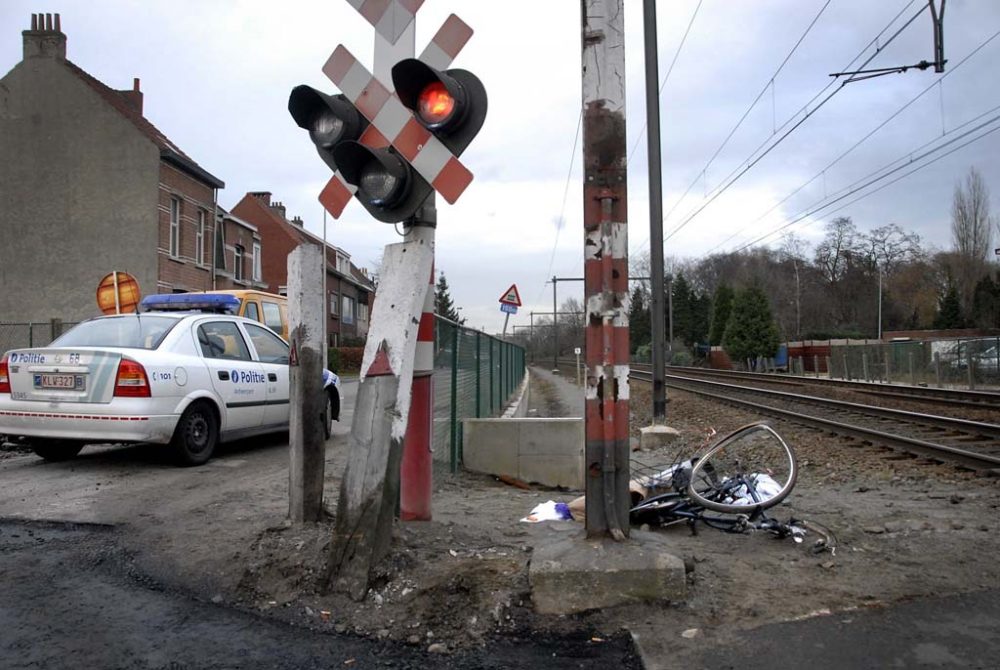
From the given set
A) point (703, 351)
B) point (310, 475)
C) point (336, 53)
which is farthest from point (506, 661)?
point (703, 351)

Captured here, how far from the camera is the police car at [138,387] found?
6.37 meters

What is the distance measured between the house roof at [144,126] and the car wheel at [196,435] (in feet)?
75.8

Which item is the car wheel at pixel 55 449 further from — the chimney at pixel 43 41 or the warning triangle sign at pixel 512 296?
the chimney at pixel 43 41

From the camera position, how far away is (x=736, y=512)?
461 centimetres

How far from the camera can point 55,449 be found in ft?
23.1

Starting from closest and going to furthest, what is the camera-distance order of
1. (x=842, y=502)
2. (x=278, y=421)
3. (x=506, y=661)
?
1. (x=506, y=661)
2. (x=842, y=502)
3. (x=278, y=421)

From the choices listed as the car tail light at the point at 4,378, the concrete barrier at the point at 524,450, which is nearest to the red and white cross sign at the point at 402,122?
the car tail light at the point at 4,378

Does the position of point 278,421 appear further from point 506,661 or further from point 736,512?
point 506,661

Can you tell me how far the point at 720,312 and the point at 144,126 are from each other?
5265 centimetres

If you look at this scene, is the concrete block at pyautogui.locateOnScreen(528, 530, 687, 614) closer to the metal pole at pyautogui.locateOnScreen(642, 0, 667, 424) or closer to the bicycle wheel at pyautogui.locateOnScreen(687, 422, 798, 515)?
the bicycle wheel at pyautogui.locateOnScreen(687, 422, 798, 515)

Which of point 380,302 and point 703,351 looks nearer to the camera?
point 380,302

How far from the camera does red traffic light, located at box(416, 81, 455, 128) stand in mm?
3857

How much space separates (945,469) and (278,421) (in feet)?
24.3

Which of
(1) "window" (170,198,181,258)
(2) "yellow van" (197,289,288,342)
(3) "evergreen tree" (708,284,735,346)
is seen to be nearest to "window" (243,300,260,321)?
(2) "yellow van" (197,289,288,342)
